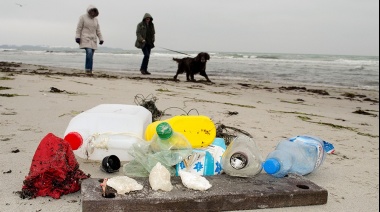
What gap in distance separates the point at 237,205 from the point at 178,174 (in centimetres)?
48

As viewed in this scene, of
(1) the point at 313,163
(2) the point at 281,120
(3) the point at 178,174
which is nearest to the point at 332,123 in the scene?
(2) the point at 281,120

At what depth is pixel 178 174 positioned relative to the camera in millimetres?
2205

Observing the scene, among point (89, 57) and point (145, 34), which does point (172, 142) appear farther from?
point (145, 34)

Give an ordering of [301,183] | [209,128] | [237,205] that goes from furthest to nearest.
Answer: [209,128]
[301,183]
[237,205]

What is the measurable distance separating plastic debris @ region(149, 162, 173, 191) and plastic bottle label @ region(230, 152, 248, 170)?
1.40ft

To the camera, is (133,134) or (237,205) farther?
(133,134)

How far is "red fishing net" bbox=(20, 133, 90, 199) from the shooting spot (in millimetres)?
1874

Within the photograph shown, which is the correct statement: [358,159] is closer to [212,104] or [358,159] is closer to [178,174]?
[178,174]

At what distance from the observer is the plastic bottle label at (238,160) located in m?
2.13

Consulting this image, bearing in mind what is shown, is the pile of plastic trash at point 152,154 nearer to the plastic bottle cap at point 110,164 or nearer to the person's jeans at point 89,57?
the plastic bottle cap at point 110,164

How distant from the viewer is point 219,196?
182cm

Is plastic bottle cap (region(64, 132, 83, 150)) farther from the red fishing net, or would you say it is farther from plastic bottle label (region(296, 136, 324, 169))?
plastic bottle label (region(296, 136, 324, 169))

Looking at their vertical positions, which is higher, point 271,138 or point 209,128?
point 209,128

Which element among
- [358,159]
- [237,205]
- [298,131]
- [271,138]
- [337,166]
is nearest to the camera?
[237,205]
